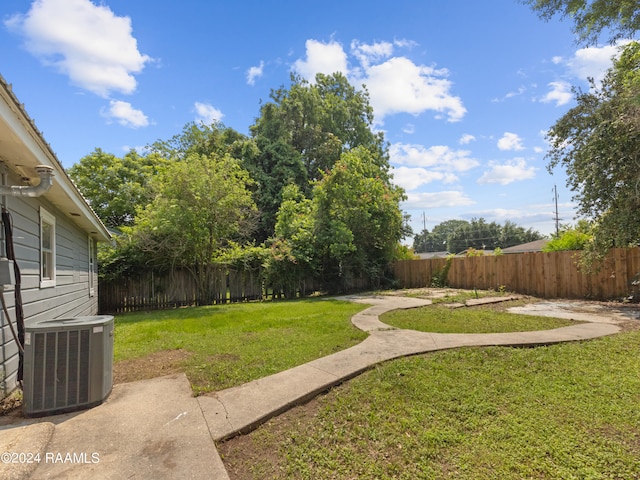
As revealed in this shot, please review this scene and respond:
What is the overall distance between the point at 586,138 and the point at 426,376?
865cm

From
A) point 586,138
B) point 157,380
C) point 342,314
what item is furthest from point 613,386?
point 586,138

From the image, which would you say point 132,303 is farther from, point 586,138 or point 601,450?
point 586,138

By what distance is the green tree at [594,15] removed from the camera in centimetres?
538

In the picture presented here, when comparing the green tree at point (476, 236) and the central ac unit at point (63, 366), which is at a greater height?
the green tree at point (476, 236)

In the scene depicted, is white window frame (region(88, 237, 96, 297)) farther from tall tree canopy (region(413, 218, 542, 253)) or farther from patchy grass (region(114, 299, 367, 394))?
tall tree canopy (region(413, 218, 542, 253))

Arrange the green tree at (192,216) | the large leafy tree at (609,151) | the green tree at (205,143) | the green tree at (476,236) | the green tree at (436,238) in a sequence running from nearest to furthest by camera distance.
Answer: the large leafy tree at (609,151) → the green tree at (192,216) → the green tree at (205,143) → the green tree at (476,236) → the green tree at (436,238)

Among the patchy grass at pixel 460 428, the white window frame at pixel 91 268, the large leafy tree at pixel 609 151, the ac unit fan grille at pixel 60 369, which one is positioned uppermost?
the large leafy tree at pixel 609 151

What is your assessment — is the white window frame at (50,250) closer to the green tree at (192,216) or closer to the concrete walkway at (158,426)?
the concrete walkway at (158,426)

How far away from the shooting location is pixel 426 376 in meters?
3.46

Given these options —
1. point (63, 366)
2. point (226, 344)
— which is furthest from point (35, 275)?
point (226, 344)

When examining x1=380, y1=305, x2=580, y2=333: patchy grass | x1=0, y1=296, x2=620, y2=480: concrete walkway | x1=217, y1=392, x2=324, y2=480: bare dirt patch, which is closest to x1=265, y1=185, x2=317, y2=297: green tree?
x1=380, y1=305, x2=580, y2=333: patchy grass

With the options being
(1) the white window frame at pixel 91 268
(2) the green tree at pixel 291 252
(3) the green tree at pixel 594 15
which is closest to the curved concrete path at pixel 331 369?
A: (3) the green tree at pixel 594 15

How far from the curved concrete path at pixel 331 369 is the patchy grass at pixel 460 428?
133 millimetres

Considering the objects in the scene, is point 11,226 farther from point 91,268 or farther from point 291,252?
point 291,252
